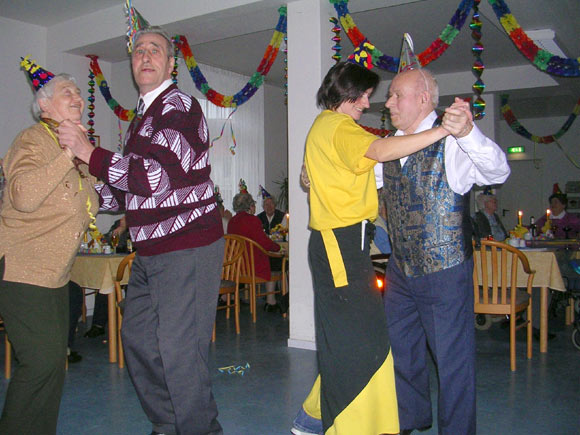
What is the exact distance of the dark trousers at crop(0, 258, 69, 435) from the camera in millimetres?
1896

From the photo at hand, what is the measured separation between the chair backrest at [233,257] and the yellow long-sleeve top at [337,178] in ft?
9.18

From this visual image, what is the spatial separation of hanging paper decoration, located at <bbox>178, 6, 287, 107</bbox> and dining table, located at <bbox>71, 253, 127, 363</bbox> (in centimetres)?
213

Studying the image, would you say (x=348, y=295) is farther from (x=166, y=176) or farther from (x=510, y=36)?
(x=510, y=36)

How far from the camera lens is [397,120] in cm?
225

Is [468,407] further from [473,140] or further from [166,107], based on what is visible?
[166,107]

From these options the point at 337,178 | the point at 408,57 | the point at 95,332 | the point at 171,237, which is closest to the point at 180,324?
the point at 171,237

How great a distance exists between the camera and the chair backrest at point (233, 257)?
4848 millimetres

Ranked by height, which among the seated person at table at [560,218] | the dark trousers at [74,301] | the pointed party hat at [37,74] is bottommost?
the dark trousers at [74,301]

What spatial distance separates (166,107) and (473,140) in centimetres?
108

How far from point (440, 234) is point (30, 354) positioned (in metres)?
1.55

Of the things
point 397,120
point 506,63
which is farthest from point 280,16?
point 506,63

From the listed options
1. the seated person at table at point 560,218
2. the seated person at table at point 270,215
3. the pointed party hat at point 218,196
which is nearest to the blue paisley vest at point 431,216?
the pointed party hat at point 218,196

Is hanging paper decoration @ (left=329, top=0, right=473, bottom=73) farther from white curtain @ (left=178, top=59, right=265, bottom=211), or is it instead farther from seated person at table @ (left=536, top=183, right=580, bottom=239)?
white curtain @ (left=178, top=59, right=265, bottom=211)

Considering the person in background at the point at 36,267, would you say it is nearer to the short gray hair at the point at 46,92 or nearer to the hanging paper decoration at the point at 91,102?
the short gray hair at the point at 46,92
